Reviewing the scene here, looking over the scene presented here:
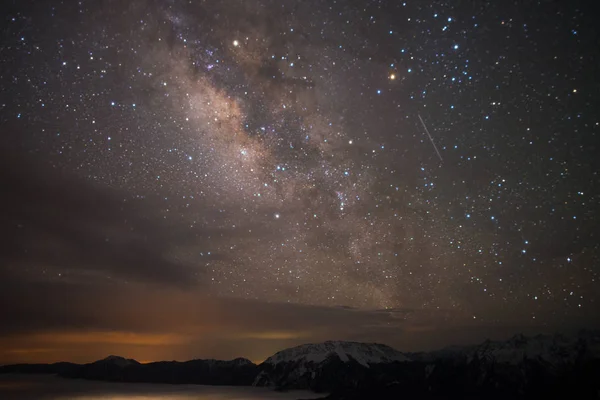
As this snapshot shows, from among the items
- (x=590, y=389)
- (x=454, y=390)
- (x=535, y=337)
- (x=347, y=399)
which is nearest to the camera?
(x=590, y=389)

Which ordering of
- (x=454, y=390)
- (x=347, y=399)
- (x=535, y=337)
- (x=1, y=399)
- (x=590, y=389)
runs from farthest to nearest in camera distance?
(x=535, y=337), (x=454, y=390), (x=347, y=399), (x=590, y=389), (x=1, y=399)

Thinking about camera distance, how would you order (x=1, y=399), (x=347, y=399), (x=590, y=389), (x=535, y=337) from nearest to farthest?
(x=1, y=399) < (x=590, y=389) < (x=347, y=399) < (x=535, y=337)

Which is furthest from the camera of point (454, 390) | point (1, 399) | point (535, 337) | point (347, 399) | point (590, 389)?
point (535, 337)

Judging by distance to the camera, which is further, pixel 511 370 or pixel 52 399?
pixel 511 370

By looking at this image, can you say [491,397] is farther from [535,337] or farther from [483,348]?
[535,337]

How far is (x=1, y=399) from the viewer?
397ft

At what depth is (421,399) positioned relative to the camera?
148 metres

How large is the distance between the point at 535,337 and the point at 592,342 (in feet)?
91.6

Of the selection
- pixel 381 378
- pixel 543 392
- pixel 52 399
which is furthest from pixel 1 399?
pixel 543 392

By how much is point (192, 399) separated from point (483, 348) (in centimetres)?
15285

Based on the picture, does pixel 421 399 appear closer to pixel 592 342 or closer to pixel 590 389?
pixel 590 389

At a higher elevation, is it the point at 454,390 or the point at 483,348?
the point at 483,348

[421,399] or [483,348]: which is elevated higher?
[483,348]

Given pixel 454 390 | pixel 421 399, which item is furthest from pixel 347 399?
pixel 454 390
